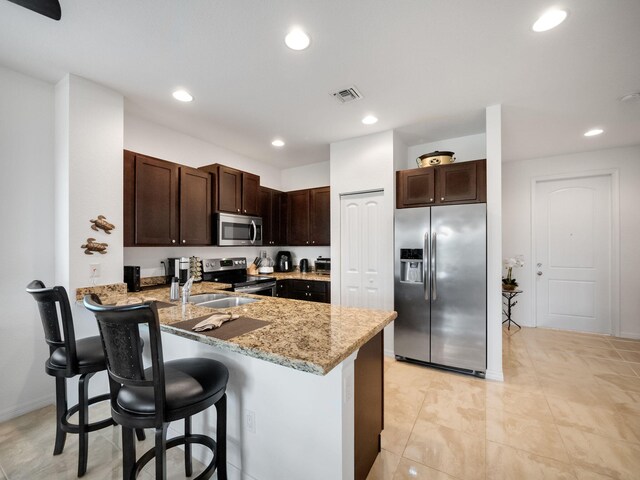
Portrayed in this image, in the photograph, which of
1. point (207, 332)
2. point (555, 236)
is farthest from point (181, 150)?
point (555, 236)

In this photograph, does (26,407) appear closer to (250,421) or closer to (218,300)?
(218,300)

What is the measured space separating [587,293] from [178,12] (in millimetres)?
6003

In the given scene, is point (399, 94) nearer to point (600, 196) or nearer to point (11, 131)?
point (11, 131)

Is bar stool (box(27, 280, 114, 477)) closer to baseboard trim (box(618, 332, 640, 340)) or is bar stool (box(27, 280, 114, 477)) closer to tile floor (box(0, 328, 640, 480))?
tile floor (box(0, 328, 640, 480))

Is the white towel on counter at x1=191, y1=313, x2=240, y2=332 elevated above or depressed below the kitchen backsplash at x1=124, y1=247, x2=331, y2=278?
below

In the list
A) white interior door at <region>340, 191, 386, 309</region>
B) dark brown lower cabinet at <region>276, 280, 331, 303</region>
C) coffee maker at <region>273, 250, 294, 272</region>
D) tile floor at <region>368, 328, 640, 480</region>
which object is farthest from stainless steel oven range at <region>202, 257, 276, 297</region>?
tile floor at <region>368, 328, 640, 480</region>

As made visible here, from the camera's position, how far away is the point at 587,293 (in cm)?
414

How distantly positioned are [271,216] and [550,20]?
364cm

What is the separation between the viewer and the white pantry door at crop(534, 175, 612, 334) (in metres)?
4.03

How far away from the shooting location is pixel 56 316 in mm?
1570

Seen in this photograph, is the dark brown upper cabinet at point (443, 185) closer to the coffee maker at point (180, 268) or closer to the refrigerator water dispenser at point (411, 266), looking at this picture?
the refrigerator water dispenser at point (411, 266)

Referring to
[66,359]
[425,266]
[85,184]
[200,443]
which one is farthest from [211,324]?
[425,266]

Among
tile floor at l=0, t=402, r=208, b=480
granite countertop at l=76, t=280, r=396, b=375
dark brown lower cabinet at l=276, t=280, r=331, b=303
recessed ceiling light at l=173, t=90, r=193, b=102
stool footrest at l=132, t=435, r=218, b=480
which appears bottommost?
tile floor at l=0, t=402, r=208, b=480

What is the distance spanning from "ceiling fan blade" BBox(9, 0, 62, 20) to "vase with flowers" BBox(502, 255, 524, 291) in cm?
543
